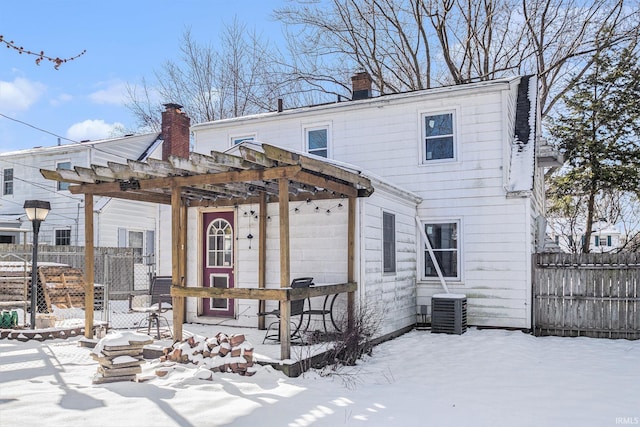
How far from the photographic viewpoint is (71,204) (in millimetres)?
18141

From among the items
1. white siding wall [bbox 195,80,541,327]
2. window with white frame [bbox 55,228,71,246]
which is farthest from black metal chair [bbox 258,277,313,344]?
window with white frame [bbox 55,228,71,246]

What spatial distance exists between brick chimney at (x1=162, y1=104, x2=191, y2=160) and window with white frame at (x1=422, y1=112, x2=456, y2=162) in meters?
7.20

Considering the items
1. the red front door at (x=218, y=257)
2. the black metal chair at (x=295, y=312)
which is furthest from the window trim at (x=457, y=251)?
Result: the red front door at (x=218, y=257)

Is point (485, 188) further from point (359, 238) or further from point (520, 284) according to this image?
point (359, 238)

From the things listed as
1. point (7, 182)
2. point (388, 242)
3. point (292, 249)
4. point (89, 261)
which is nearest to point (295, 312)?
point (292, 249)

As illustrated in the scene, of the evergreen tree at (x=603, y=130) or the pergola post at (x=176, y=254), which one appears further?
the evergreen tree at (x=603, y=130)

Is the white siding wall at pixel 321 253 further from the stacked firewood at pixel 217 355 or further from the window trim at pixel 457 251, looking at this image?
the stacked firewood at pixel 217 355

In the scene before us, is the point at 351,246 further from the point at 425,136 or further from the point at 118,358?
the point at 425,136

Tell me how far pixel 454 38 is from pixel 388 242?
14.1 meters

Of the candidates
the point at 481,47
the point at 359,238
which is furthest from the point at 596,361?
the point at 481,47

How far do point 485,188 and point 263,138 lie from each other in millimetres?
5352

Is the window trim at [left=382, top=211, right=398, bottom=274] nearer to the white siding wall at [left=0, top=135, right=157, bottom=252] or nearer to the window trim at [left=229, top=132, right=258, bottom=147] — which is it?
the window trim at [left=229, top=132, right=258, bottom=147]

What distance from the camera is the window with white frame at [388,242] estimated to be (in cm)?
955

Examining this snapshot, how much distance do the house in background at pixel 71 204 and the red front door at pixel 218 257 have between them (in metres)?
7.72
